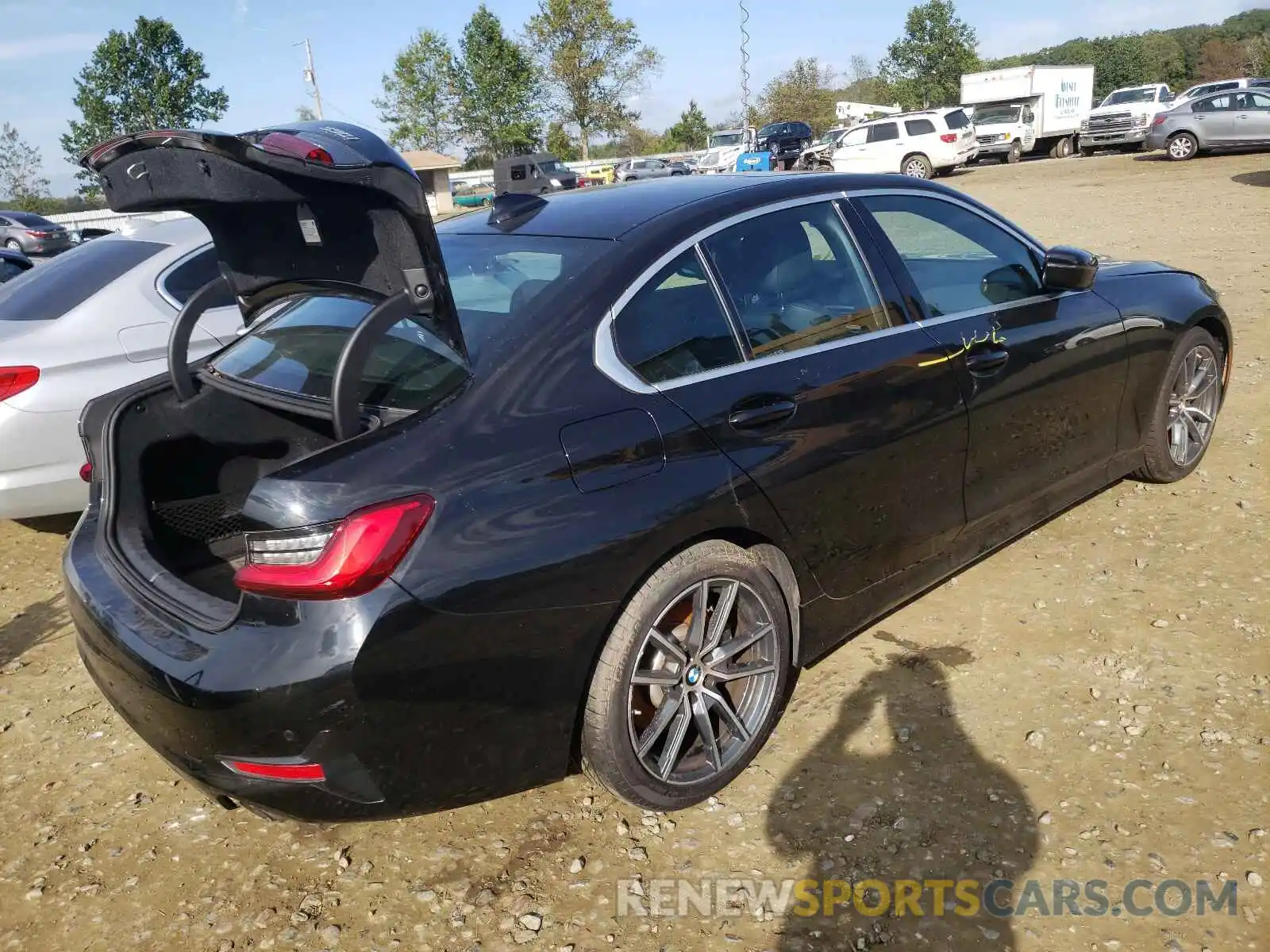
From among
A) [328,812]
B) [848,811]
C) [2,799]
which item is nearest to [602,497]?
[328,812]

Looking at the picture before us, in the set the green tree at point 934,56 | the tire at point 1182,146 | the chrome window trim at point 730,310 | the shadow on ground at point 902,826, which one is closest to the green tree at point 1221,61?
the green tree at point 934,56

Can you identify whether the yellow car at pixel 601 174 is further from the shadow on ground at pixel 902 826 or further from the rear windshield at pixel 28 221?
the shadow on ground at pixel 902 826

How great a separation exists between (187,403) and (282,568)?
1.21 m

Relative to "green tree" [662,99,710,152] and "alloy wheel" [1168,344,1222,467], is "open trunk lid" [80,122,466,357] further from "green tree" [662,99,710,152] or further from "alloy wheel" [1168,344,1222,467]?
"green tree" [662,99,710,152]

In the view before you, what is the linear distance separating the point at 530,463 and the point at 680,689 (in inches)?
31.9

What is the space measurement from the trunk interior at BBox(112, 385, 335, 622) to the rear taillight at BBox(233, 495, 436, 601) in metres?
0.76

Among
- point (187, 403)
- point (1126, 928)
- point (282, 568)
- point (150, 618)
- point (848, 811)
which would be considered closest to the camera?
point (282, 568)

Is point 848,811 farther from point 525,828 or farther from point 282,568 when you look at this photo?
point 282,568

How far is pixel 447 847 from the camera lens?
8.84ft

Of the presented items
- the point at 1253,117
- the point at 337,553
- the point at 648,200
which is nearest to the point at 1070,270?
the point at 648,200

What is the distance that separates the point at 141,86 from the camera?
56.9 m

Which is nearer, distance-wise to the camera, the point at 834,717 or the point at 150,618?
the point at 150,618

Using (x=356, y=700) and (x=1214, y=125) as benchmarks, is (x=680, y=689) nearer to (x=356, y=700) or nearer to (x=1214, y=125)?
(x=356, y=700)

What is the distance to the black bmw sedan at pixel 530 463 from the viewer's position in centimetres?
214
